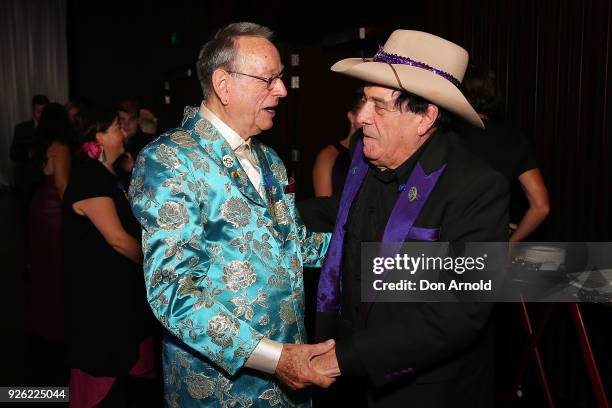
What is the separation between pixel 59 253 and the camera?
398cm

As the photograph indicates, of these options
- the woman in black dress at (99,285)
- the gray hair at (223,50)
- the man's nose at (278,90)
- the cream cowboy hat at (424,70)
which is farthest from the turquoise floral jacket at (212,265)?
the woman in black dress at (99,285)

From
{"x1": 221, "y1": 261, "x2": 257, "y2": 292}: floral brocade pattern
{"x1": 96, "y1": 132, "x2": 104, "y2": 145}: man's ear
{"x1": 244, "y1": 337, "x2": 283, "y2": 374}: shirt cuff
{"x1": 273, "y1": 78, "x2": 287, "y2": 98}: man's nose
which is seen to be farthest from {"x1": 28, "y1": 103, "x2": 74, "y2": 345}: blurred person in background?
{"x1": 244, "y1": 337, "x2": 283, "y2": 374}: shirt cuff

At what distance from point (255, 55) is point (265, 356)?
831 mm

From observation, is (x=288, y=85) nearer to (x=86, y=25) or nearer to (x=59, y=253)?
(x=59, y=253)

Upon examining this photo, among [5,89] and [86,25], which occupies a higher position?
[86,25]

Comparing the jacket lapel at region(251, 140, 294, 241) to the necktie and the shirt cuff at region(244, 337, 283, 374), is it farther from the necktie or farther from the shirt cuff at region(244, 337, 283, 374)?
the shirt cuff at region(244, 337, 283, 374)

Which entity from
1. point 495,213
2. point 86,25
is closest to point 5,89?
point 86,25

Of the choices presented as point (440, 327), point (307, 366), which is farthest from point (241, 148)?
point (440, 327)

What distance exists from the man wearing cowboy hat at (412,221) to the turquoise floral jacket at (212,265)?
0.63ft

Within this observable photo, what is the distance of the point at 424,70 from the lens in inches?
67.6

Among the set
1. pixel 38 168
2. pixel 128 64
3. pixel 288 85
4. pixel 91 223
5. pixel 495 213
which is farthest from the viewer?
pixel 128 64

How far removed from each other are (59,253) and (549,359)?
10.1 feet

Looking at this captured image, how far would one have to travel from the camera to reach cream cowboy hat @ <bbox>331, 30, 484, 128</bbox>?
5.46ft

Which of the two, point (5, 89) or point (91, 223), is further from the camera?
point (5, 89)
